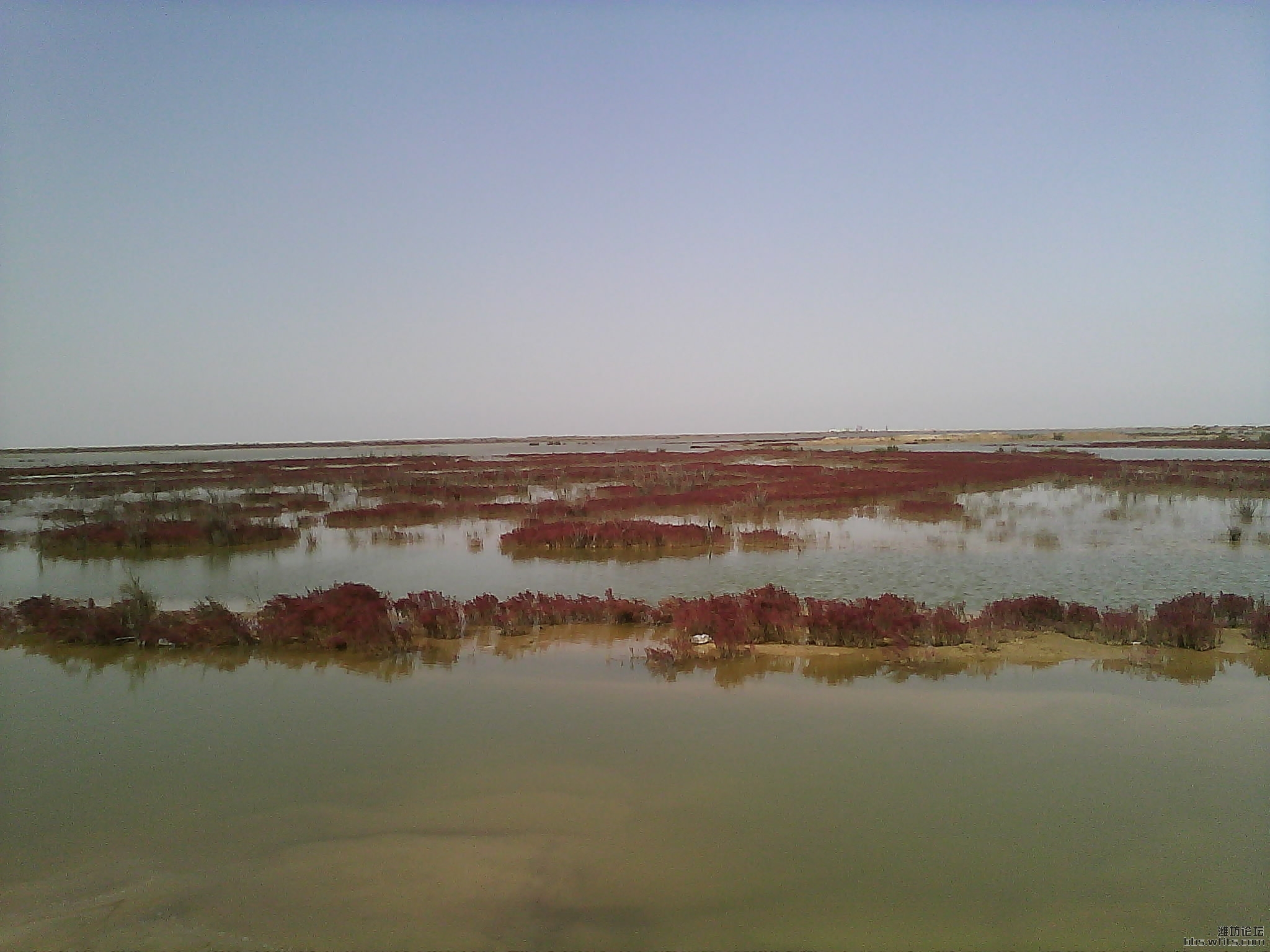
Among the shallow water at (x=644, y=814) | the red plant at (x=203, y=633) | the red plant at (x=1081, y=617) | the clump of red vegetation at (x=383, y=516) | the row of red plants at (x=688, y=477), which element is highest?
the row of red plants at (x=688, y=477)

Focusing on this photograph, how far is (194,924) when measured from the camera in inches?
173

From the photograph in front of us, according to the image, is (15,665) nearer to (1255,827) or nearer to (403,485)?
(1255,827)

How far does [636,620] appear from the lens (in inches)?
448

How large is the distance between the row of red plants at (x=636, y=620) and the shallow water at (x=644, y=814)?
1.25 meters

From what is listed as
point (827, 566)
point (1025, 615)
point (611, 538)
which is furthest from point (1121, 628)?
point (611, 538)

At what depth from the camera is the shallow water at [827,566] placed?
43.5 feet

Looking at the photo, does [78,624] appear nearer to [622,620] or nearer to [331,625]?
[331,625]

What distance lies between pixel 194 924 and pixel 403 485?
102 feet

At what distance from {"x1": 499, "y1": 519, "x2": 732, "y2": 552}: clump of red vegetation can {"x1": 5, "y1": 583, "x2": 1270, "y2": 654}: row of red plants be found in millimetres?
6622

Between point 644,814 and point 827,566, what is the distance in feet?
34.7

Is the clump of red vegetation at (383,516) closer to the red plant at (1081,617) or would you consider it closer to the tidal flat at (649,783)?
the tidal flat at (649,783)

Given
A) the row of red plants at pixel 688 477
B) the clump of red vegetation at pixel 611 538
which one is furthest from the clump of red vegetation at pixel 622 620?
the row of red plants at pixel 688 477

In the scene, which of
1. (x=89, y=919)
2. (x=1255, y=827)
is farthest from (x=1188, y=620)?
(x=89, y=919)

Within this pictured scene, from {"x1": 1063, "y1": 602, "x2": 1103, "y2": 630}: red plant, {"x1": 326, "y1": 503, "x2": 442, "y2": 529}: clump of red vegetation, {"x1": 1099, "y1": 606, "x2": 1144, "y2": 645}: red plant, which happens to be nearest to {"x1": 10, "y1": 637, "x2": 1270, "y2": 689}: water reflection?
{"x1": 1099, "y1": 606, "x2": 1144, "y2": 645}: red plant
